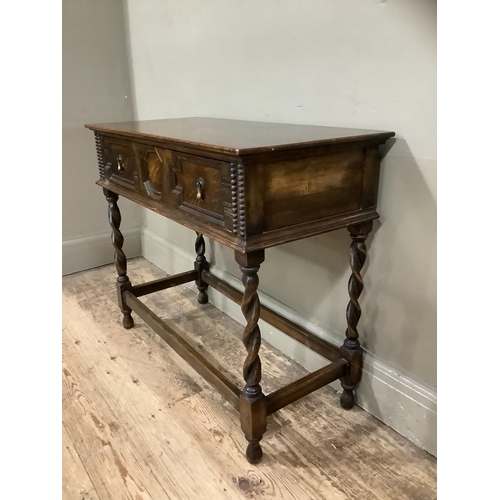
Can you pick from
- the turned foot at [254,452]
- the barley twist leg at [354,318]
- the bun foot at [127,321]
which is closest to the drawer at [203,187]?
the barley twist leg at [354,318]

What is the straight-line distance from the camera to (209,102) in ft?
6.39

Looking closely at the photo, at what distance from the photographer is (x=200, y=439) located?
139 centimetres

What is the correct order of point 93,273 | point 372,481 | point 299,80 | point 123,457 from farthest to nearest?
point 93,273
point 299,80
point 123,457
point 372,481

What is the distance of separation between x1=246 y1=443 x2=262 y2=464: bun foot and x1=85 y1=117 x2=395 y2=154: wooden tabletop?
2.71ft

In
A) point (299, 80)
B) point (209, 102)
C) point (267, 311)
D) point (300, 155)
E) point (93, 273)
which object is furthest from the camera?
point (93, 273)

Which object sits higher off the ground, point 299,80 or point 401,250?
point 299,80

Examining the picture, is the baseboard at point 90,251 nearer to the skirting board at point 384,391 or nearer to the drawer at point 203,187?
the skirting board at point 384,391

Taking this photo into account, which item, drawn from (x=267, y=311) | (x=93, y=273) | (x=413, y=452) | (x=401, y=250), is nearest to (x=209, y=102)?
(x=267, y=311)

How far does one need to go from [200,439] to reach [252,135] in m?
0.91

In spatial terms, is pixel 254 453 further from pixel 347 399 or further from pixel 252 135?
pixel 252 135

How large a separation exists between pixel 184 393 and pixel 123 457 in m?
0.32

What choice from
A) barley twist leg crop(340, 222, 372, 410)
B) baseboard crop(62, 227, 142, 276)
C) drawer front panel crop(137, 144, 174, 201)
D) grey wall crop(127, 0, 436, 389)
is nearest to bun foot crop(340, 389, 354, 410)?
barley twist leg crop(340, 222, 372, 410)
